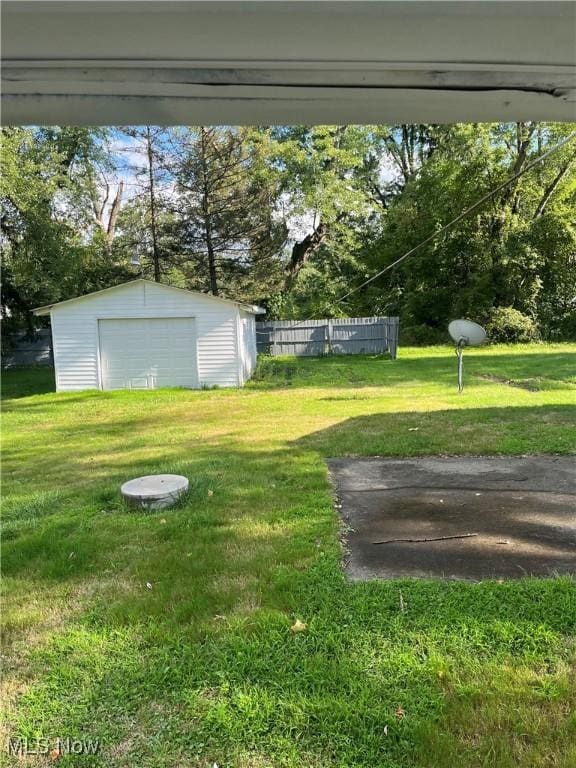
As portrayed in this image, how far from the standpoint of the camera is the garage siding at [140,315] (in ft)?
40.1

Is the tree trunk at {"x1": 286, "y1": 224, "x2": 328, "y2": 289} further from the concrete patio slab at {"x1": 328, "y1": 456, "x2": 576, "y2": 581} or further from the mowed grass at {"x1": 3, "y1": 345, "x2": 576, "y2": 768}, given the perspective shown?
the mowed grass at {"x1": 3, "y1": 345, "x2": 576, "y2": 768}

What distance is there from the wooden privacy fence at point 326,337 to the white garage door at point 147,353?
6.50 metres

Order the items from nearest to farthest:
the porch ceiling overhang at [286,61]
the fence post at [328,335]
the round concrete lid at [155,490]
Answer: the porch ceiling overhang at [286,61] < the round concrete lid at [155,490] < the fence post at [328,335]

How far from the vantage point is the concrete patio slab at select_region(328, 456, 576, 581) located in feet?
10.3

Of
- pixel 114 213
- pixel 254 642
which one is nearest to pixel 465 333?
pixel 254 642

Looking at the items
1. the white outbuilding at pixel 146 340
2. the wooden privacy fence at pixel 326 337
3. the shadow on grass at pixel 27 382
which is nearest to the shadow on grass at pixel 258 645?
the white outbuilding at pixel 146 340

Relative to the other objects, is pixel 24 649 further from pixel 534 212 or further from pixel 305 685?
pixel 534 212

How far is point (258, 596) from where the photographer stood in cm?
285

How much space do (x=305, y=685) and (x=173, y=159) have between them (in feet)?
74.5

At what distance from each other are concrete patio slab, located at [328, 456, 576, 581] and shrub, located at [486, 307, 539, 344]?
16.2m

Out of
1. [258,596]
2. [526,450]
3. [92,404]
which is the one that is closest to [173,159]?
[92,404]

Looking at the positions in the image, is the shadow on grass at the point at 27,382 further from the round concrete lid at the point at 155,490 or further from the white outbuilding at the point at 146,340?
the round concrete lid at the point at 155,490

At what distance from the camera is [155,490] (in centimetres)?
433

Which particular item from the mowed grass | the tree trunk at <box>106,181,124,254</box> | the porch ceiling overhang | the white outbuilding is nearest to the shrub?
the white outbuilding
